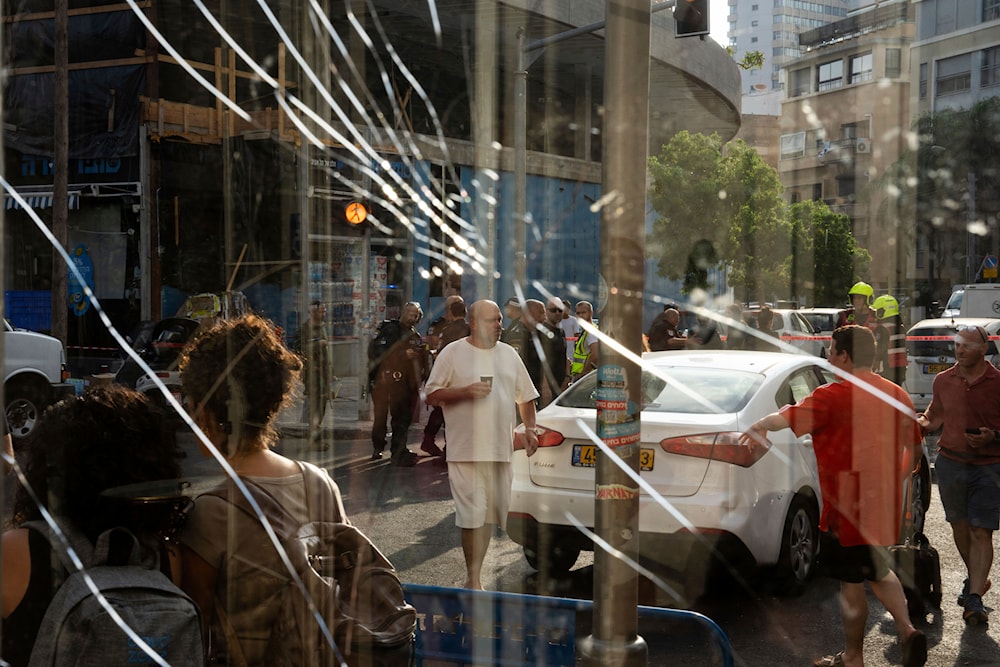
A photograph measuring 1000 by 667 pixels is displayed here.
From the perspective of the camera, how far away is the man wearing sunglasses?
5711mm

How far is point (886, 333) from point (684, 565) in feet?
17.1

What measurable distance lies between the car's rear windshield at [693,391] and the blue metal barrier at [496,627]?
3.39 metres

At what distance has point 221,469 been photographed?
2.43 metres

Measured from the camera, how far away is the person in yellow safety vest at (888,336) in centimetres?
1008

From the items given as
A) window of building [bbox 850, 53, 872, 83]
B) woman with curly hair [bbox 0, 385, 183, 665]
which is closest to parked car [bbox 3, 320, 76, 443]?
woman with curly hair [bbox 0, 385, 183, 665]

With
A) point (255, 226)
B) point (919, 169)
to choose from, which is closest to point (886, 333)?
point (255, 226)

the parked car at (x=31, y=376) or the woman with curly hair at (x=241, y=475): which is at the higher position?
the woman with curly hair at (x=241, y=475)

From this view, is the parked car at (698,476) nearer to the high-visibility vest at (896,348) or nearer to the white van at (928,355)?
the high-visibility vest at (896,348)

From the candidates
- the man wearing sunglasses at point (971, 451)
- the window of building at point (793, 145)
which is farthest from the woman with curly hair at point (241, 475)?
the window of building at point (793, 145)

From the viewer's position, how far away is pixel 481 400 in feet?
18.7

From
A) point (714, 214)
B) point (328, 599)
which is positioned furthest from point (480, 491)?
point (714, 214)

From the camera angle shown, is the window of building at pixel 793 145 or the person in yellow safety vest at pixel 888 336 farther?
the window of building at pixel 793 145

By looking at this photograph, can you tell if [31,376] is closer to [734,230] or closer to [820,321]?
[820,321]

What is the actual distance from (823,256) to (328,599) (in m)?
50.8
